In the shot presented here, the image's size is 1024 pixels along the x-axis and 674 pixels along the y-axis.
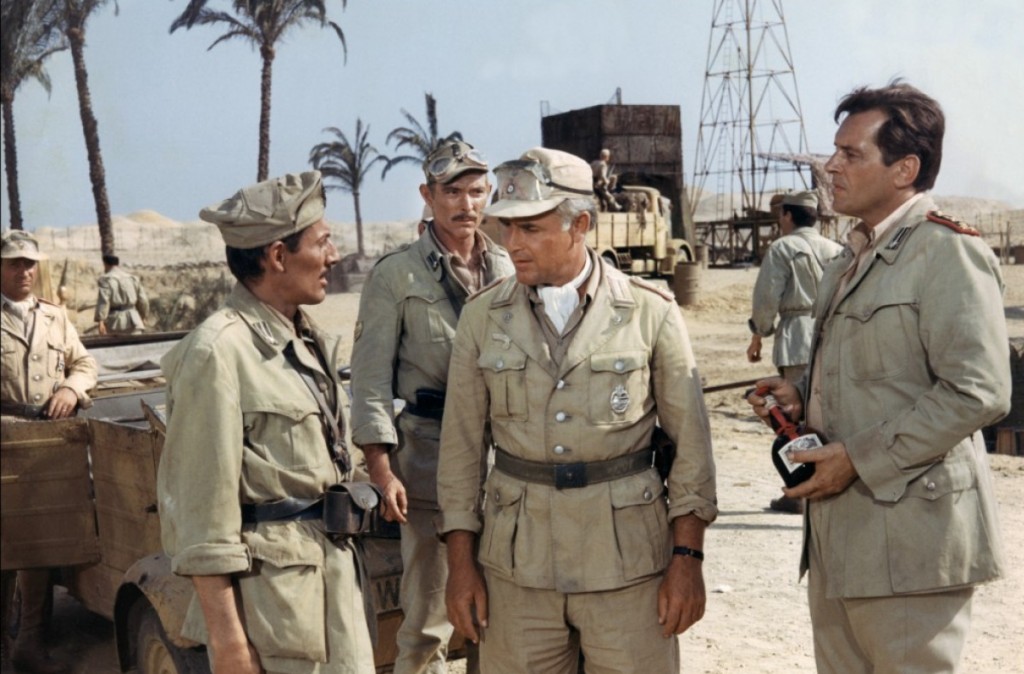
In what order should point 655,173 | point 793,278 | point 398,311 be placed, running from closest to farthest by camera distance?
point 398,311, point 793,278, point 655,173

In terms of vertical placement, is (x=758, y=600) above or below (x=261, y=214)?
below

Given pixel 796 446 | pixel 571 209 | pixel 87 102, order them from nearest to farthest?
pixel 796 446 → pixel 571 209 → pixel 87 102

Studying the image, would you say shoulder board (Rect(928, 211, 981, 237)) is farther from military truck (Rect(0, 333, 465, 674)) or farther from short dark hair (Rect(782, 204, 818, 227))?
short dark hair (Rect(782, 204, 818, 227))

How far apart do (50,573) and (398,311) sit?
2448 mm

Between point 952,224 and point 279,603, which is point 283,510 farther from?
point 952,224

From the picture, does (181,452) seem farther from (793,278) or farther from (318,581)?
(793,278)

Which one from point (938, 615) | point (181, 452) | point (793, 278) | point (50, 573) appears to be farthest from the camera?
point (793, 278)

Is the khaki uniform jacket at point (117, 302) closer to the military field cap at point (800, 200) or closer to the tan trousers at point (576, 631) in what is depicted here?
the military field cap at point (800, 200)

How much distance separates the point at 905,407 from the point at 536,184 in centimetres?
113

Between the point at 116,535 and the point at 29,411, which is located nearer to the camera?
the point at 116,535

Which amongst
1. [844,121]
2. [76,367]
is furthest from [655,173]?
[844,121]

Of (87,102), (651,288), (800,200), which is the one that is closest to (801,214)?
(800,200)

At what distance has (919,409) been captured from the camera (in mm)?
2926

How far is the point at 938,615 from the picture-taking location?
9.84 ft
